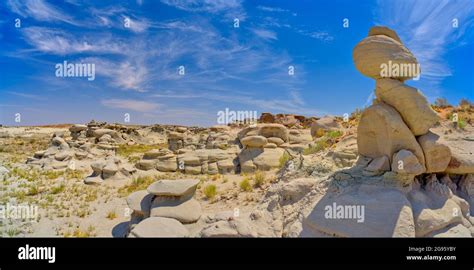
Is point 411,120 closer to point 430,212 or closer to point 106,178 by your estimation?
point 430,212

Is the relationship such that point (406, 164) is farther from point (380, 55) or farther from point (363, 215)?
point (380, 55)

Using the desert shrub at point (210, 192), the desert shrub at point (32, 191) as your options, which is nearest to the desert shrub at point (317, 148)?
the desert shrub at point (210, 192)

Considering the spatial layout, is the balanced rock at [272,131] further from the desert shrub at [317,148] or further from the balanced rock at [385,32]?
the balanced rock at [385,32]

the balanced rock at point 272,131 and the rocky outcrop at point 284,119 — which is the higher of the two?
the rocky outcrop at point 284,119

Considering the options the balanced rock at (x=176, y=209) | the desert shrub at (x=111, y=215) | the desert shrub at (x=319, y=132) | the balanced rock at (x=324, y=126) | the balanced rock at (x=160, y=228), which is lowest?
the desert shrub at (x=111, y=215)

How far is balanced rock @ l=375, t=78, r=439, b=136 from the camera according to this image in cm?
686

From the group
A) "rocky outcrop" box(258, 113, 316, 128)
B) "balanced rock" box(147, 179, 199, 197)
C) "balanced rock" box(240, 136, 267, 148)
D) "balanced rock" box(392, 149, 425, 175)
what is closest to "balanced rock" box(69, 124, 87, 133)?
"balanced rock" box(240, 136, 267, 148)

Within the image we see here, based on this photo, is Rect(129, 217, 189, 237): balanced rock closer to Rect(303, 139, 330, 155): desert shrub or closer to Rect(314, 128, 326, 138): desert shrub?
Rect(303, 139, 330, 155): desert shrub

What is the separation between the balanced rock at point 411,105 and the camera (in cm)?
686

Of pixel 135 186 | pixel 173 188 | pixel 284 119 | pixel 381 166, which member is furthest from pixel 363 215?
pixel 284 119

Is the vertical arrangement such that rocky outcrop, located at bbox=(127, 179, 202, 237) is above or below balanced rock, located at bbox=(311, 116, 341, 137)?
below

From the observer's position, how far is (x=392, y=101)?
704 centimetres
